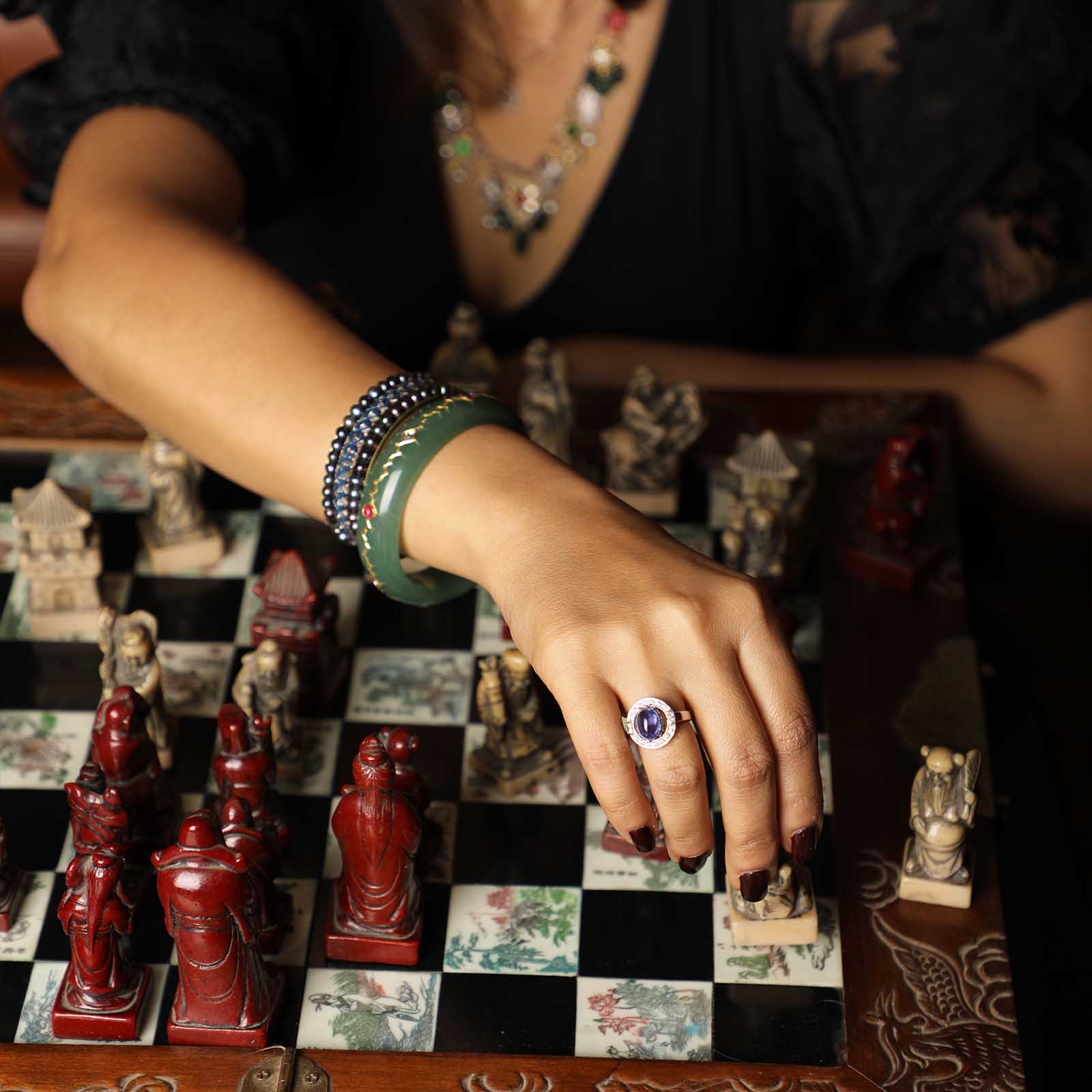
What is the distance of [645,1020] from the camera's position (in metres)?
1.06

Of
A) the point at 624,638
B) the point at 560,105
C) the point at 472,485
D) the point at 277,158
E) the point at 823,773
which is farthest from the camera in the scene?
the point at 560,105

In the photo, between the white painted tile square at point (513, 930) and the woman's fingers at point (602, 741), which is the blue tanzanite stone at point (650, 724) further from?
the white painted tile square at point (513, 930)

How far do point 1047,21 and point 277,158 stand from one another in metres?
1.07

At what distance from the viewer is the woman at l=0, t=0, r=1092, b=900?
103 cm

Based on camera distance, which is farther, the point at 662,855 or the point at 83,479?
the point at 83,479

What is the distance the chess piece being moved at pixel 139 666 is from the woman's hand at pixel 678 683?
1.25ft

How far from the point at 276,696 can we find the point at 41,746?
24cm

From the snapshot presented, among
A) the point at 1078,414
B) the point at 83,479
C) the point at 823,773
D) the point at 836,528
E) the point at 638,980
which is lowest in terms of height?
the point at 83,479

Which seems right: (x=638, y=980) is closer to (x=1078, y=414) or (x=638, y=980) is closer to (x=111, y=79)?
(x=1078, y=414)

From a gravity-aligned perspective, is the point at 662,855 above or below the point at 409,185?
below

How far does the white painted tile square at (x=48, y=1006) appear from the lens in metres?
1.03

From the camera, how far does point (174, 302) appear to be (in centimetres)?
137

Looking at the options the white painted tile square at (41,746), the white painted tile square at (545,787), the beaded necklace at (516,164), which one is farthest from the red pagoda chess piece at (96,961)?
the beaded necklace at (516,164)

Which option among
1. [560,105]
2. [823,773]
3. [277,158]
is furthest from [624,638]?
[560,105]
